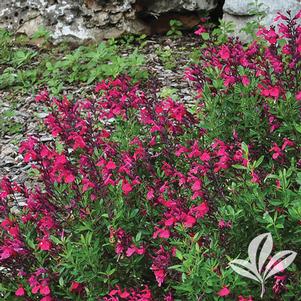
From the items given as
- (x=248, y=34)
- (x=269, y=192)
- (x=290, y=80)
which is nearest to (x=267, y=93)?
(x=290, y=80)

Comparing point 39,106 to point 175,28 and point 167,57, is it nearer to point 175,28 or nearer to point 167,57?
point 167,57

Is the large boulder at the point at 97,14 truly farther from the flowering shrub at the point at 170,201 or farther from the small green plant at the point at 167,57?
the flowering shrub at the point at 170,201

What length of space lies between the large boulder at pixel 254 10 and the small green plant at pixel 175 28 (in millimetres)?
527

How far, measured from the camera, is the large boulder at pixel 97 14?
670 cm

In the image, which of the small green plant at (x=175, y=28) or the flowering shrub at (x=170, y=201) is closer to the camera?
the flowering shrub at (x=170, y=201)

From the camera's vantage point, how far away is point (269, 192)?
2.53 meters

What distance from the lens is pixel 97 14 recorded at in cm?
672

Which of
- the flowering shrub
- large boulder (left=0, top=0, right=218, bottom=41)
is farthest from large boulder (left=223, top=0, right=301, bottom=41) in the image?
the flowering shrub

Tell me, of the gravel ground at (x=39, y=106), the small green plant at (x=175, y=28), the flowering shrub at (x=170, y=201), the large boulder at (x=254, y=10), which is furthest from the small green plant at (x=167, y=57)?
the flowering shrub at (x=170, y=201)

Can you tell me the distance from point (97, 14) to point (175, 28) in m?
0.81

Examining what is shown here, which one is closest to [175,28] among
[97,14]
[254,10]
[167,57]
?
[167,57]

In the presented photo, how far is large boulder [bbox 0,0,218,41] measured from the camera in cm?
670

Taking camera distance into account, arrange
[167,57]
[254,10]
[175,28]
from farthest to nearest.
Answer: [175,28] < [167,57] < [254,10]

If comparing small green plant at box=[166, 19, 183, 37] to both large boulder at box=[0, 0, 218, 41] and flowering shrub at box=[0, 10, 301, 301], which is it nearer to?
large boulder at box=[0, 0, 218, 41]
